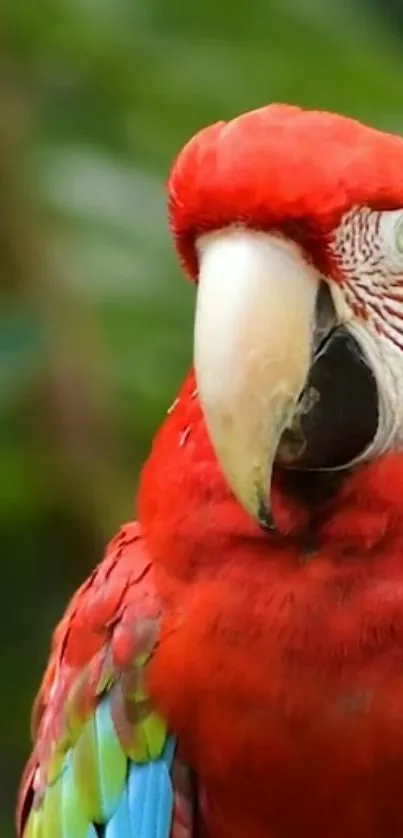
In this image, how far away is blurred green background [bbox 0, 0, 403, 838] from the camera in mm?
1329

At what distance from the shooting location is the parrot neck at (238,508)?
0.79m

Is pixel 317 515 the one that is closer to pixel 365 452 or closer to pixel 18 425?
pixel 365 452

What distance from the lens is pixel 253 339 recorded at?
2.40ft

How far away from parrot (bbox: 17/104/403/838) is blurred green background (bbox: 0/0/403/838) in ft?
1.47

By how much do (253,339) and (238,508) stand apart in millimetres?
120

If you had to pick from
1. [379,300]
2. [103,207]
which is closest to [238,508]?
[379,300]

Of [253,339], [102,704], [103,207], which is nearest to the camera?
[253,339]

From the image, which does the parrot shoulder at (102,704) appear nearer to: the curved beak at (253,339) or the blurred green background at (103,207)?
the curved beak at (253,339)

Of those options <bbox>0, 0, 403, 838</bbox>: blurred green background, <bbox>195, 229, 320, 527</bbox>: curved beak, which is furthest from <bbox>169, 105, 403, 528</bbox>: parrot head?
<bbox>0, 0, 403, 838</bbox>: blurred green background

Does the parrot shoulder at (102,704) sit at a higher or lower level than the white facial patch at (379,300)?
lower

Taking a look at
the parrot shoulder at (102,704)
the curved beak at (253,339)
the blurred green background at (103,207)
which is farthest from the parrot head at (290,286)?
the blurred green background at (103,207)

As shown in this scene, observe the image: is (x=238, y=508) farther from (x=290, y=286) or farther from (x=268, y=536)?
(x=290, y=286)

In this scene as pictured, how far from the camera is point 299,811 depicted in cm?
85

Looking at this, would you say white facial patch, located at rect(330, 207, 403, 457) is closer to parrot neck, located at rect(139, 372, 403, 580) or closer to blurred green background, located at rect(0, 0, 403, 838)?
parrot neck, located at rect(139, 372, 403, 580)
